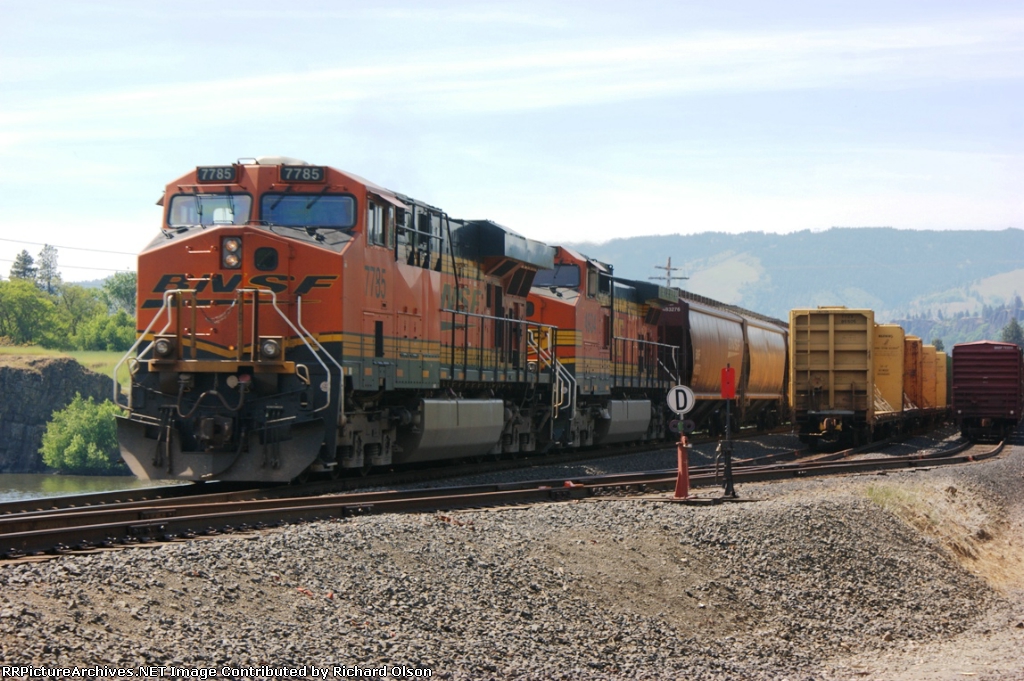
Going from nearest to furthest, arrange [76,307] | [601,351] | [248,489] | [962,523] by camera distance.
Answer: [248,489] → [962,523] → [601,351] → [76,307]

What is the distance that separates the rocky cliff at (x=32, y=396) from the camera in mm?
80375

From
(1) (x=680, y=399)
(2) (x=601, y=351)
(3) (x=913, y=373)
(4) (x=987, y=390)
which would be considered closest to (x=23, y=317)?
(3) (x=913, y=373)

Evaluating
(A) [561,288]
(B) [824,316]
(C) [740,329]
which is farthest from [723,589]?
(C) [740,329]

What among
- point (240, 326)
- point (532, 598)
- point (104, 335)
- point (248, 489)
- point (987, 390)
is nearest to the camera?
point (532, 598)

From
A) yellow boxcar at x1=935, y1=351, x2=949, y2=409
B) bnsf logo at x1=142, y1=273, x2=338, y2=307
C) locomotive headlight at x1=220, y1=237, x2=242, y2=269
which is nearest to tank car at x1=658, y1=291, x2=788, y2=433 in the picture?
yellow boxcar at x1=935, y1=351, x2=949, y2=409

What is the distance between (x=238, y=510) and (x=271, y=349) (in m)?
3.18

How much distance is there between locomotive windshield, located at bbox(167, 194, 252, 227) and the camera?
50.1 feet

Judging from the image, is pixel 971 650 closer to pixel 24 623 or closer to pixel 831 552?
pixel 831 552

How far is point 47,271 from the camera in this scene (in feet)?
598

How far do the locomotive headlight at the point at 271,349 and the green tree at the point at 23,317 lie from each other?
101 metres

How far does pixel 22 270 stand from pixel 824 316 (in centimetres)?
15218

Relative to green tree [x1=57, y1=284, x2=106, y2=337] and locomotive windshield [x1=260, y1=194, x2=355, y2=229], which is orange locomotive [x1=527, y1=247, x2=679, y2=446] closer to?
locomotive windshield [x1=260, y1=194, x2=355, y2=229]

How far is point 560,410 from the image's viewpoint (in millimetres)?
22703

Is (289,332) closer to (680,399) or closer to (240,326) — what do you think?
(240,326)
